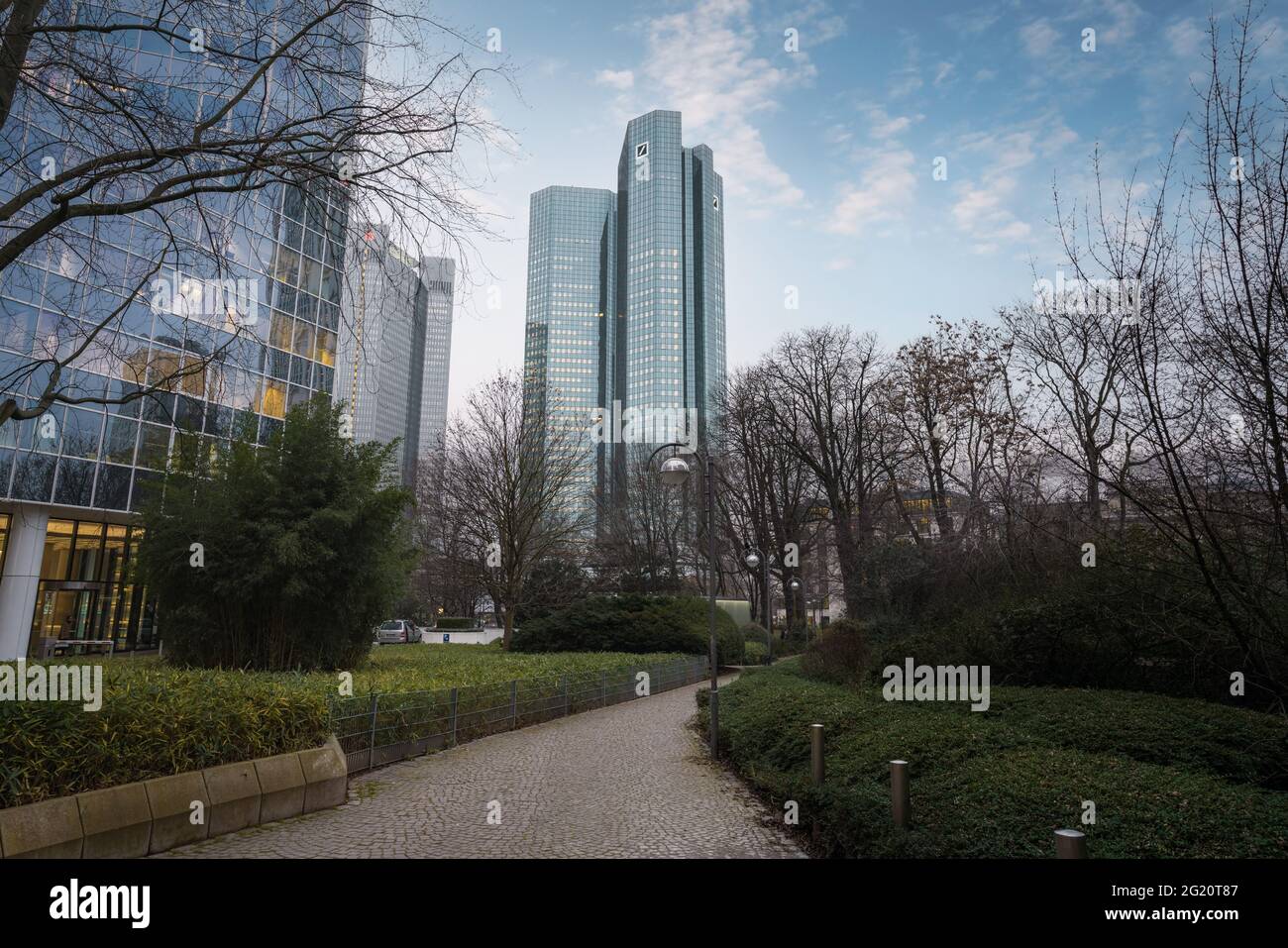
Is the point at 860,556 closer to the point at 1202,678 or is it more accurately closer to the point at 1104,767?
the point at 1202,678

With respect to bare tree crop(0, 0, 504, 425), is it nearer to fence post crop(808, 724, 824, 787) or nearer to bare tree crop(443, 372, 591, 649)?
fence post crop(808, 724, 824, 787)

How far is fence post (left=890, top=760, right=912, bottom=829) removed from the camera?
548 cm

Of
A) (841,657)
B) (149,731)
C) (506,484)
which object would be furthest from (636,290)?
(149,731)

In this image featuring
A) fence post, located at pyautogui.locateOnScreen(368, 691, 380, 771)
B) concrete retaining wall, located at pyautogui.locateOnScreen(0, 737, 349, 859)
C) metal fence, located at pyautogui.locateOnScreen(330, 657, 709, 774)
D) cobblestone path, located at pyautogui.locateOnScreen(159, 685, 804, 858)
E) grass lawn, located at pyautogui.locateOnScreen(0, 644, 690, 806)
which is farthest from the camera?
fence post, located at pyautogui.locateOnScreen(368, 691, 380, 771)

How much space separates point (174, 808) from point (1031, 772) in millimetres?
6839

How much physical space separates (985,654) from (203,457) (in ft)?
55.4

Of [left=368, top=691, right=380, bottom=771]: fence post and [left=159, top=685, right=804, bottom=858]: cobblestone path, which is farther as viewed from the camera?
[left=368, top=691, right=380, bottom=771]: fence post

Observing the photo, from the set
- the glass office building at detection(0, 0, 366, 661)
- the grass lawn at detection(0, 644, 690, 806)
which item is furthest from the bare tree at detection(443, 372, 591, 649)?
the grass lawn at detection(0, 644, 690, 806)

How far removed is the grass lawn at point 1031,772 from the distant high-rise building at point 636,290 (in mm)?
69660

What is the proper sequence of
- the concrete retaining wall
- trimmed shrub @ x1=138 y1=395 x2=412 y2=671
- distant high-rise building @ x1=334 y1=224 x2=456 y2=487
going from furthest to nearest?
trimmed shrub @ x1=138 y1=395 x2=412 y2=671 < distant high-rise building @ x1=334 y1=224 x2=456 y2=487 < the concrete retaining wall

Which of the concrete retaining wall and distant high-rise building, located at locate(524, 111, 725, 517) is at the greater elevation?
distant high-rise building, located at locate(524, 111, 725, 517)

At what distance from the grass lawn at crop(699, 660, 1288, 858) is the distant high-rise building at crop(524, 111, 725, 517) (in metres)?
69.7
